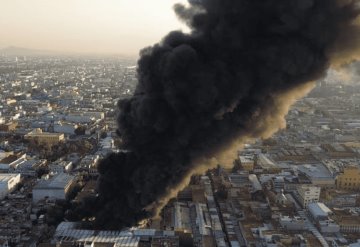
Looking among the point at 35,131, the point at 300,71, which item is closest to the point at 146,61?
the point at 300,71

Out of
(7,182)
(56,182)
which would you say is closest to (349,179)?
(56,182)

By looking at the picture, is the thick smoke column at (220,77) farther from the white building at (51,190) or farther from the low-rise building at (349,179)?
the low-rise building at (349,179)

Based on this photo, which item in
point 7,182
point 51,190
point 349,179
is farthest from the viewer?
point 349,179

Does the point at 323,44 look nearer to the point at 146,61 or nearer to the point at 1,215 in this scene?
the point at 146,61

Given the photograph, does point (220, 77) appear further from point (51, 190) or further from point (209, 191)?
point (51, 190)

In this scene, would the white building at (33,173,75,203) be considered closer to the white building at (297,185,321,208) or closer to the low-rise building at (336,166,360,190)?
the white building at (297,185,321,208)

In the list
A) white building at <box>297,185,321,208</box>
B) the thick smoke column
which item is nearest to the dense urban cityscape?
white building at <box>297,185,321,208</box>

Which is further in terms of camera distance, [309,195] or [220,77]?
[309,195]
